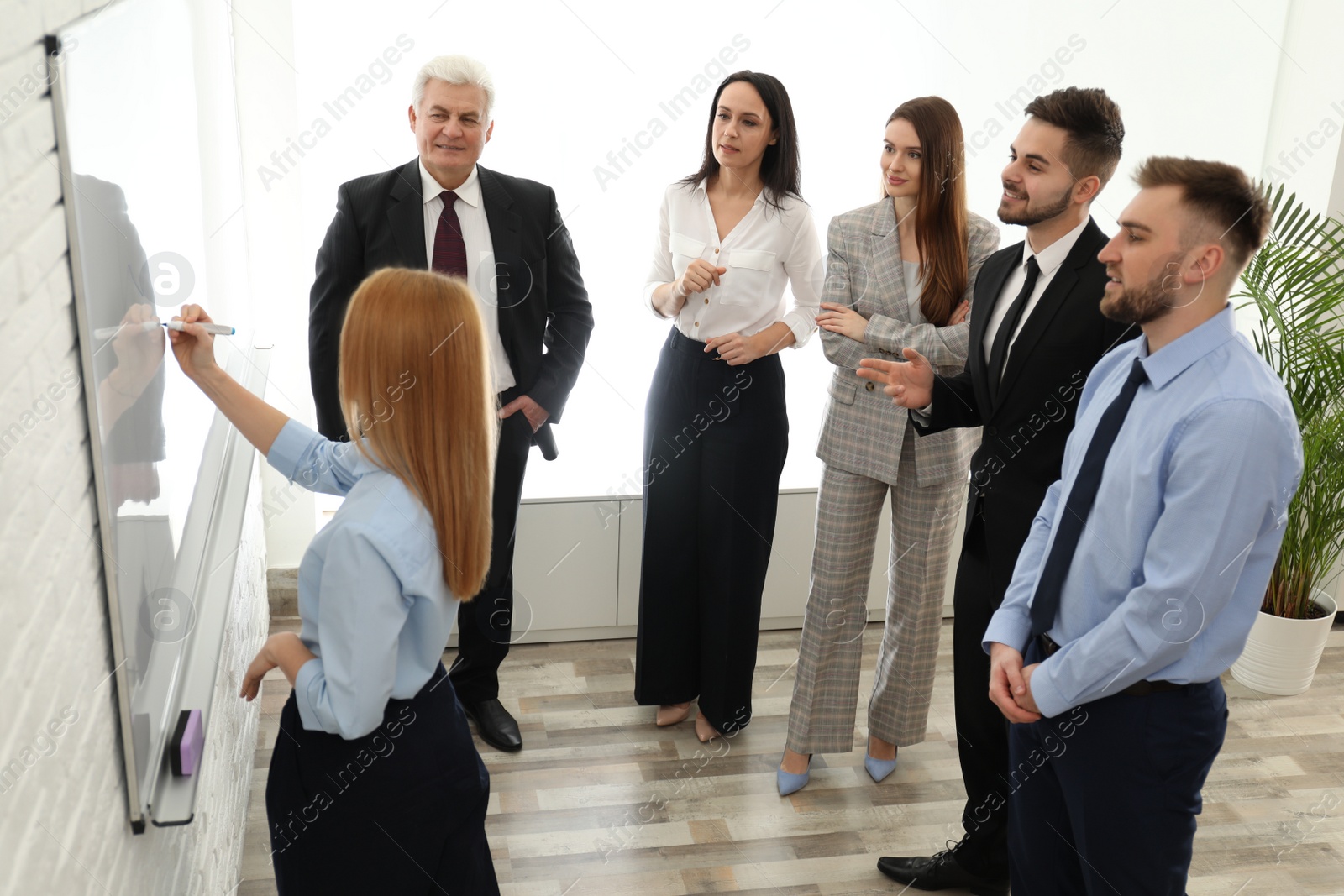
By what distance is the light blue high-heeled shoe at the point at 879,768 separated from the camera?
323 cm

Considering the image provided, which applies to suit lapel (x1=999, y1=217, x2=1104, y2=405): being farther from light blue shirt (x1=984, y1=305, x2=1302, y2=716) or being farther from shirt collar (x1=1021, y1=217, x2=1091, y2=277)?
light blue shirt (x1=984, y1=305, x2=1302, y2=716)

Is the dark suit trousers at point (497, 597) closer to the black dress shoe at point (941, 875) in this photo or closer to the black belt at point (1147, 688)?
the black dress shoe at point (941, 875)

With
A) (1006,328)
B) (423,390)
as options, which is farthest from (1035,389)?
(423,390)

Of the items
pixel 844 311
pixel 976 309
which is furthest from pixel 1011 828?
pixel 844 311

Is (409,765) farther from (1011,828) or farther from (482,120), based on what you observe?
(482,120)

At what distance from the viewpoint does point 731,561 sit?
3.27 m

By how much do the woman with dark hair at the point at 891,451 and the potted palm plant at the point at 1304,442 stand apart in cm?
133

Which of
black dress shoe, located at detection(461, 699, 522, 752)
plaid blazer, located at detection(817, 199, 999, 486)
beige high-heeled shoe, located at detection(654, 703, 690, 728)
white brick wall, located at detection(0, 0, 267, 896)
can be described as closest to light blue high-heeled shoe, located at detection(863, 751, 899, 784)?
beige high-heeled shoe, located at detection(654, 703, 690, 728)

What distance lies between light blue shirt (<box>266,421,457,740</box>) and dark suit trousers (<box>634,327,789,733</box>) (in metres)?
1.54

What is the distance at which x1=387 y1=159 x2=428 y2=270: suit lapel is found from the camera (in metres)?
2.90

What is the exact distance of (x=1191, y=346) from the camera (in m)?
1.77

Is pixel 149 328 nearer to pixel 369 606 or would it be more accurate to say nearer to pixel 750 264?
pixel 369 606

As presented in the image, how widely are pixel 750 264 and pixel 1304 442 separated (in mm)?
2020

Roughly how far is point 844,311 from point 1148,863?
4.94ft
